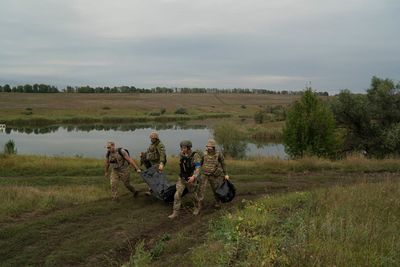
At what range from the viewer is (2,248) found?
9.23 metres

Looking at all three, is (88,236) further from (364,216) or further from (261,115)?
(261,115)

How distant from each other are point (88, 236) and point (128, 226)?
105 centimetres

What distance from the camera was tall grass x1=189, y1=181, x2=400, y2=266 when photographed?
5.77 meters

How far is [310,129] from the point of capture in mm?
30375

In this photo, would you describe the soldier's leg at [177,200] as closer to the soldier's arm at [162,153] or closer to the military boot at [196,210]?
the military boot at [196,210]

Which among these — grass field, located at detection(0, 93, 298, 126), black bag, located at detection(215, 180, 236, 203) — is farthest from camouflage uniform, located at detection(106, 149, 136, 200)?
grass field, located at detection(0, 93, 298, 126)

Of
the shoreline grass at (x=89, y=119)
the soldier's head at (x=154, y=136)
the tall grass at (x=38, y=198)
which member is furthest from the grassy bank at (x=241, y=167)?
the shoreline grass at (x=89, y=119)

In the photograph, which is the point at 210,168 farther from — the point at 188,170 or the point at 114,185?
the point at 114,185

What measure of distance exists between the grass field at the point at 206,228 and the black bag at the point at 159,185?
32 cm

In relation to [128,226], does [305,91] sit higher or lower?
higher

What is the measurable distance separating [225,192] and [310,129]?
19414 millimetres

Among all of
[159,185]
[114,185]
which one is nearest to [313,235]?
[159,185]

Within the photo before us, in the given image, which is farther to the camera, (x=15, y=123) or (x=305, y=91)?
(x=15, y=123)

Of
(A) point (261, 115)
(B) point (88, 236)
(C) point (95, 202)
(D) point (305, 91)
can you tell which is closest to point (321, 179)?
(C) point (95, 202)
